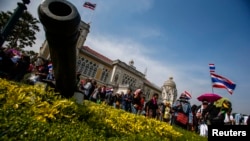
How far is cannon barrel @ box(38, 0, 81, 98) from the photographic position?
9.94 feet

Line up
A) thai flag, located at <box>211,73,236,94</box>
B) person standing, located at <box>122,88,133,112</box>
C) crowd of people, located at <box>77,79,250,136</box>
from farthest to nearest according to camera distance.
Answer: person standing, located at <box>122,88,133,112</box>, thai flag, located at <box>211,73,236,94</box>, crowd of people, located at <box>77,79,250,136</box>

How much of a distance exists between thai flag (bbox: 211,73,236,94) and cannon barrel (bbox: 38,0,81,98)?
12.2 metres

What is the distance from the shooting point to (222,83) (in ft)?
46.4

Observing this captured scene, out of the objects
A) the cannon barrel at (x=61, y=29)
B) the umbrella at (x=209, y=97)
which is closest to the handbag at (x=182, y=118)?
the umbrella at (x=209, y=97)

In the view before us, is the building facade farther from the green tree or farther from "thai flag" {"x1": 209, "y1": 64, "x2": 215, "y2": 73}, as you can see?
"thai flag" {"x1": 209, "y1": 64, "x2": 215, "y2": 73}

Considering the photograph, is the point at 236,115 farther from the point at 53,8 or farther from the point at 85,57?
the point at 85,57

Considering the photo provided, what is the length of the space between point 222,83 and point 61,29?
13.2m

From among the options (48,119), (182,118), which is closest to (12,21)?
(48,119)

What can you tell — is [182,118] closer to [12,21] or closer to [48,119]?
[48,119]

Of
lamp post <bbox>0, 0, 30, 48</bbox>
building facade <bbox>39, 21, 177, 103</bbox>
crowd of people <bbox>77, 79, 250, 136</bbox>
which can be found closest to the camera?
lamp post <bbox>0, 0, 30, 48</bbox>

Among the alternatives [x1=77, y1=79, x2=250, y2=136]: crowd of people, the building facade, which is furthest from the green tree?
[x1=77, y1=79, x2=250, y2=136]: crowd of people

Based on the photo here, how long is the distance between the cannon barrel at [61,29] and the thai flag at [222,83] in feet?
40.0

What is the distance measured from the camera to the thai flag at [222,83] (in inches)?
542

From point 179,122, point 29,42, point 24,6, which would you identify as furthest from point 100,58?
point 24,6
